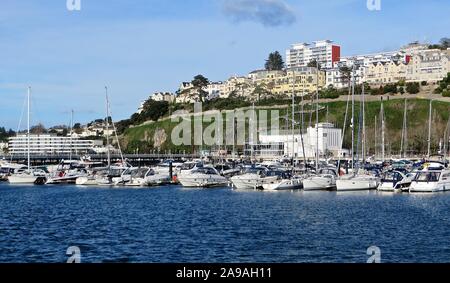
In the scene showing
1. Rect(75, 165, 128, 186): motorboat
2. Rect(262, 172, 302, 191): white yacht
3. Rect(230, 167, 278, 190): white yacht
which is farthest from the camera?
Rect(75, 165, 128, 186): motorboat

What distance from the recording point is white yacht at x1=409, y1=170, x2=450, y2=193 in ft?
144

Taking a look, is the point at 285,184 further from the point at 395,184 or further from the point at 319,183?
the point at 395,184

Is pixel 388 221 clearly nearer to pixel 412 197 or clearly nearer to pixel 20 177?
pixel 412 197

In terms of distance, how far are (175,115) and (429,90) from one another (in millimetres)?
62032

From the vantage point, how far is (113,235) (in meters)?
24.0

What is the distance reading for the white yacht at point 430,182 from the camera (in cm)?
4391

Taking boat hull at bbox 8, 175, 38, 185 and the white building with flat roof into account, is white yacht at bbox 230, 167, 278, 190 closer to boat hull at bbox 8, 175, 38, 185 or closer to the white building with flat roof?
boat hull at bbox 8, 175, 38, 185

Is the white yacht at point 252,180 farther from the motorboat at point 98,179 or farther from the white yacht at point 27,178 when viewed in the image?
the white yacht at point 27,178

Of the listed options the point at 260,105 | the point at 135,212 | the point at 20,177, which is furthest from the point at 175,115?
the point at 135,212

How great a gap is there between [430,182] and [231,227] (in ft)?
75.9

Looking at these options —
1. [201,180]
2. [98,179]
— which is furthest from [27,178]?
[201,180]

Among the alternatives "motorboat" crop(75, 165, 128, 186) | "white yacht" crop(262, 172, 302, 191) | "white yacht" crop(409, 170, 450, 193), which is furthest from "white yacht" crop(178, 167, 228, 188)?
"white yacht" crop(409, 170, 450, 193)

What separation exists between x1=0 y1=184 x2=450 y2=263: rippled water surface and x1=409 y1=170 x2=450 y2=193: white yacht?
2.26 meters

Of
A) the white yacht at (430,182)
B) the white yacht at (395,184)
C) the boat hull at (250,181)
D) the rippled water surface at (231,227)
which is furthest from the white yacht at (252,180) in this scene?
the white yacht at (430,182)
